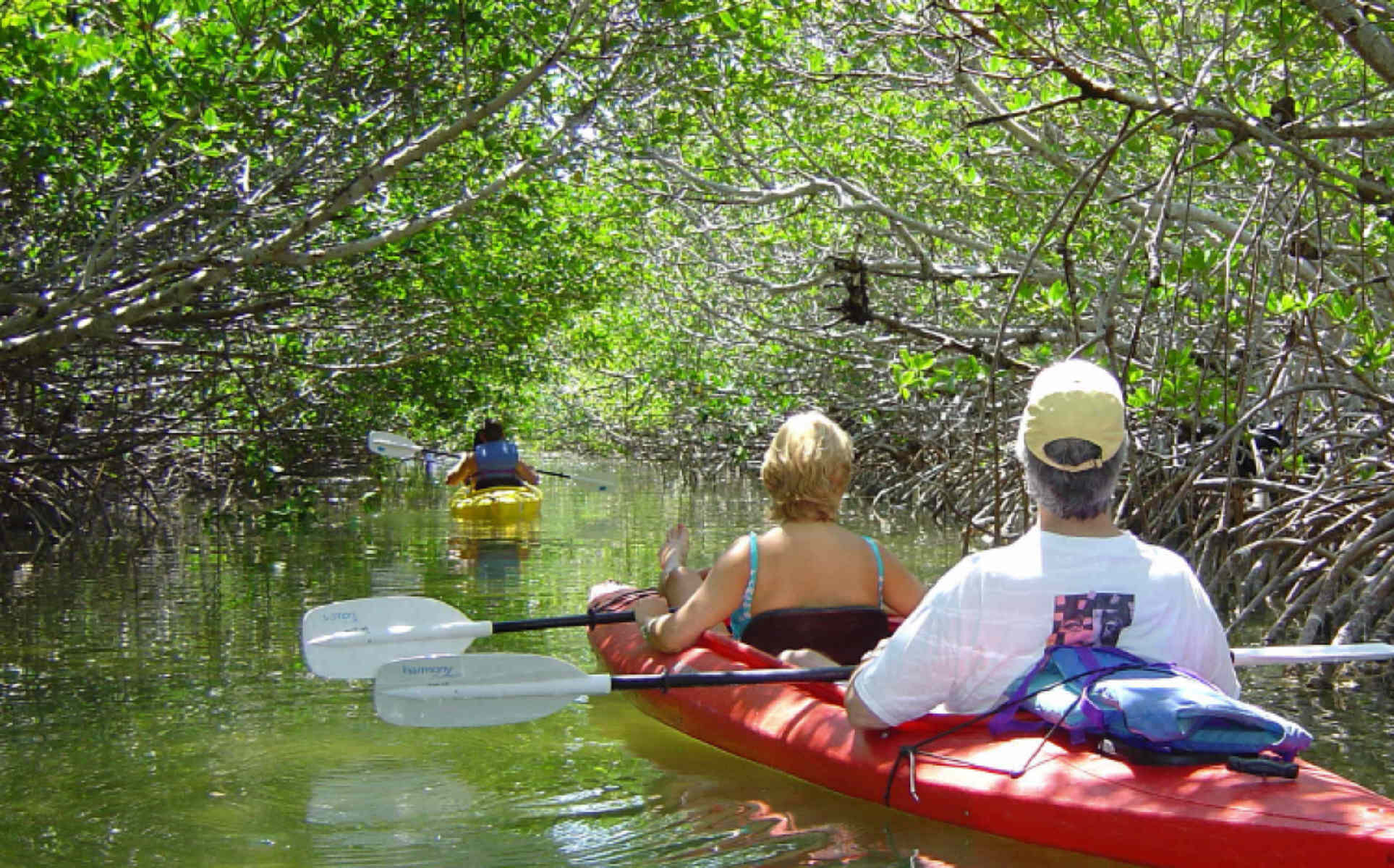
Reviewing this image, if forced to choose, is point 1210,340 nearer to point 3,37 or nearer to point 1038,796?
point 1038,796

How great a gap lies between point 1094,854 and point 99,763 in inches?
107

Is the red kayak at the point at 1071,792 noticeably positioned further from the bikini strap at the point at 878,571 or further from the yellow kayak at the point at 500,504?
the yellow kayak at the point at 500,504

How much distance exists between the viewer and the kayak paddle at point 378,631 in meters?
4.81

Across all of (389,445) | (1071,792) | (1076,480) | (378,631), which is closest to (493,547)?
(389,445)

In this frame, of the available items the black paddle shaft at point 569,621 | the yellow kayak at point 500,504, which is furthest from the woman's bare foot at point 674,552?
the yellow kayak at point 500,504

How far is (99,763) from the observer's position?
4.05 metres

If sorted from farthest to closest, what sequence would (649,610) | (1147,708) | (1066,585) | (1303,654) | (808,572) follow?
(649,610) < (808,572) < (1303,654) < (1066,585) < (1147,708)

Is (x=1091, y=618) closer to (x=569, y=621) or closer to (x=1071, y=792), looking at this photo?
(x=1071, y=792)

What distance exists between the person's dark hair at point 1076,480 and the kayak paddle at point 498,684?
1.01 meters

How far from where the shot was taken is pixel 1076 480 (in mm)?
2826

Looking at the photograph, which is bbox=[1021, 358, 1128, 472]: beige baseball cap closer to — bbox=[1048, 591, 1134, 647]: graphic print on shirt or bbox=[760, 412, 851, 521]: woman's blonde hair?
bbox=[1048, 591, 1134, 647]: graphic print on shirt

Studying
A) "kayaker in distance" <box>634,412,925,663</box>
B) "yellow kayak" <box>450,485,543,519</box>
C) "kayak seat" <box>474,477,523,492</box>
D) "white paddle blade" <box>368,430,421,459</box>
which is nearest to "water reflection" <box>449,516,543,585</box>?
"yellow kayak" <box>450,485,543,519</box>

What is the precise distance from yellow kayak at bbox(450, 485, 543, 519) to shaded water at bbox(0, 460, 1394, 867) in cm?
453

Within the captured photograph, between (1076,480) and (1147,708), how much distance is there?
450mm
